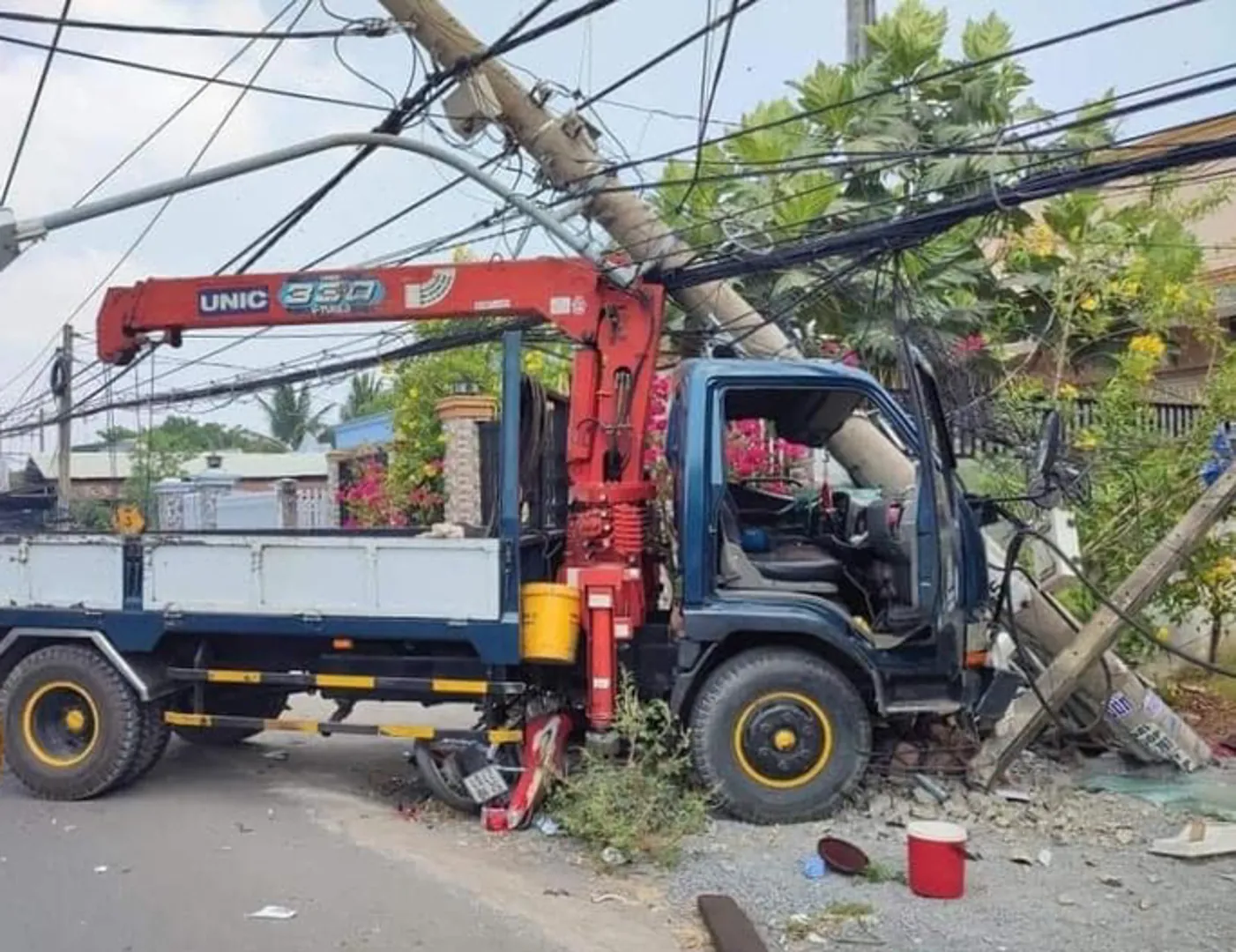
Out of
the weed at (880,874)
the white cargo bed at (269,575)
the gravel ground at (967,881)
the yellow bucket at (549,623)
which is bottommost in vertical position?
the gravel ground at (967,881)

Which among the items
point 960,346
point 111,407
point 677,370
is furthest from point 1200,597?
point 111,407

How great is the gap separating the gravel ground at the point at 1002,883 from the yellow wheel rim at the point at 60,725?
3849 mm

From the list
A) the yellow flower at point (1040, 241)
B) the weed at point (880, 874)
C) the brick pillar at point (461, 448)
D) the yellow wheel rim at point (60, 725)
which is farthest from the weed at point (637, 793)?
the brick pillar at point (461, 448)

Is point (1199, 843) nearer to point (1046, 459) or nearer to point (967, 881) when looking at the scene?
point (967, 881)

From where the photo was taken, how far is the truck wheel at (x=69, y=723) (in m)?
7.61

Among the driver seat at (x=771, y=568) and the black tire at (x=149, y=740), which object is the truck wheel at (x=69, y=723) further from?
the driver seat at (x=771, y=568)

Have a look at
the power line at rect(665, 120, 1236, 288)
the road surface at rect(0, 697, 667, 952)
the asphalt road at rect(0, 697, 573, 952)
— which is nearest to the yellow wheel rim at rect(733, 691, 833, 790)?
the road surface at rect(0, 697, 667, 952)

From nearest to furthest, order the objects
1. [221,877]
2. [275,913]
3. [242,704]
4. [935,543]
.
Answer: [275,913] < [221,877] < [935,543] < [242,704]

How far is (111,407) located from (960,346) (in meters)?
9.49

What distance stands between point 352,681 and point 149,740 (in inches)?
57.2

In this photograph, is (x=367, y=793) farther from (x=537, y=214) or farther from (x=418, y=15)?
(x=418, y=15)

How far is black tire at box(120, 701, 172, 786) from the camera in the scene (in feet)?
25.3

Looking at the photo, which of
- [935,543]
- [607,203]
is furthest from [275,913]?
[607,203]

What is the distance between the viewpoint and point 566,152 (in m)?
8.71
